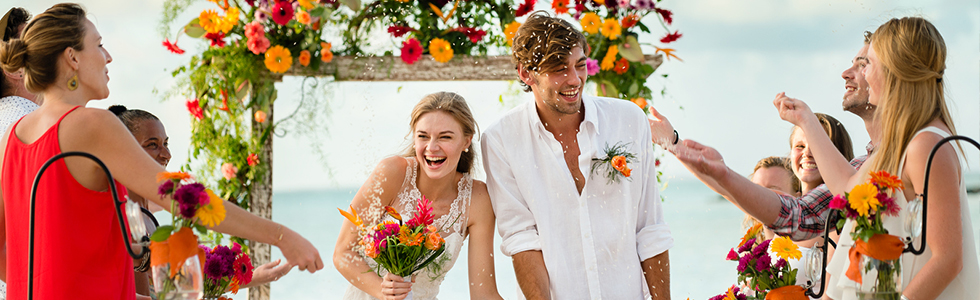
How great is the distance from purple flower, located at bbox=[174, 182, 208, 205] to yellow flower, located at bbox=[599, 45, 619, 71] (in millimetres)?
3011

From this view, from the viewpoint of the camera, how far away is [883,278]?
1934mm

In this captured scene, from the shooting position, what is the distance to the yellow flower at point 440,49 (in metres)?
4.34

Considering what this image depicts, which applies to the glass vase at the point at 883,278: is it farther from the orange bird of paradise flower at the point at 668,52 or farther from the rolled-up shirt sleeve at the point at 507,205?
the orange bird of paradise flower at the point at 668,52

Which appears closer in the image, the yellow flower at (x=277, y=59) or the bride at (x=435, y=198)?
the bride at (x=435, y=198)

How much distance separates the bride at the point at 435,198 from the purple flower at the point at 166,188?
127cm

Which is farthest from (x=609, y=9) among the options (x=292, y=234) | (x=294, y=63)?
(x=292, y=234)

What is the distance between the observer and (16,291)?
6.62 ft

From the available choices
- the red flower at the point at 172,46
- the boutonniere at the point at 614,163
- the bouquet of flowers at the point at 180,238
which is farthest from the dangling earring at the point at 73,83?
the red flower at the point at 172,46

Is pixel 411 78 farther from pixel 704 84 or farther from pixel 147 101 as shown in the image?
pixel 704 84

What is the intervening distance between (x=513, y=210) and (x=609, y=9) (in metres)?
1.79

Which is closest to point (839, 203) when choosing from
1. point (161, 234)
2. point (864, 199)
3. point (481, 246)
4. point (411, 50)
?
point (864, 199)

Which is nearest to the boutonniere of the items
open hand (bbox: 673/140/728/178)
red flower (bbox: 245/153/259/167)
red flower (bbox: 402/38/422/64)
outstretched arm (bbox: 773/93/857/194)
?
open hand (bbox: 673/140/728/178)

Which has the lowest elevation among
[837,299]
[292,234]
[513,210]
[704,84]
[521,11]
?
[837,299]

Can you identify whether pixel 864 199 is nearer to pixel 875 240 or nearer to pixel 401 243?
pixel 875 240
